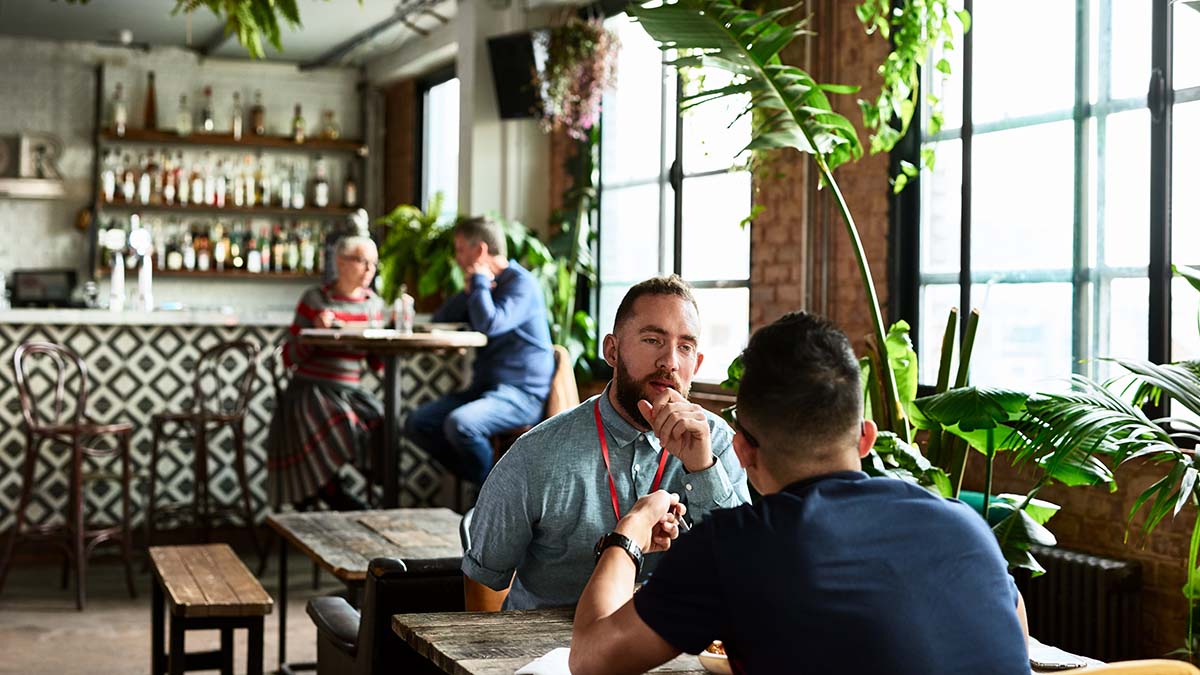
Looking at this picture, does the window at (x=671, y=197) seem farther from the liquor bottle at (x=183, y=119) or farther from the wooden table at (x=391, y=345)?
the liquor bottle at (x=183, y=119)

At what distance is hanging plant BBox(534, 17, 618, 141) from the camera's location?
7.09 meters

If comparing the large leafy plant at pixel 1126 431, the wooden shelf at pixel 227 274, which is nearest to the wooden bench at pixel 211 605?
the large leafy plant at pixel 1126 431

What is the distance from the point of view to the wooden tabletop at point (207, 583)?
3.57 metres

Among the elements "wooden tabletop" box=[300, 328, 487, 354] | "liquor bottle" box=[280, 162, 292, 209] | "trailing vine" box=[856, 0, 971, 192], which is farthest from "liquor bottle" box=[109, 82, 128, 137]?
"trailing vine" box=[856, 0, 971, 192]

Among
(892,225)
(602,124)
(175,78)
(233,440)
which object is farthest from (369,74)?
(892,225)

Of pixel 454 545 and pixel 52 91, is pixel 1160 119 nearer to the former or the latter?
pixel 454 545

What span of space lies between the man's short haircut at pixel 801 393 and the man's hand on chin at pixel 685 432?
0.48m

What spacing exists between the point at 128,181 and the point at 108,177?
0.14 m

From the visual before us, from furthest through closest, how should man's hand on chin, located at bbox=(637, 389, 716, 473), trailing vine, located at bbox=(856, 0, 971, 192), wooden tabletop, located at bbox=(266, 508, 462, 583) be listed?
trailing vine, located at bbox=(856, 0, 971, 192) → wooden tabletop, located at bbox=(266, 508, 462, 583) → man's hand on chin, located at bbox=(637, 389, 716, 473)

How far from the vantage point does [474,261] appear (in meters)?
6.04

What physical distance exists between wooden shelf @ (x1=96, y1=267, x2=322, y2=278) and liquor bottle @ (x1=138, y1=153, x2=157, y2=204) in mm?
527

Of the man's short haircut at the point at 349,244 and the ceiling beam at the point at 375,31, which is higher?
the ceiling beam at the point at 375,31

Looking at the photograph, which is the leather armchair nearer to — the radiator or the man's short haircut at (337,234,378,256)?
the radiator

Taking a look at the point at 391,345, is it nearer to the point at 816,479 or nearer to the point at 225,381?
the point at 225,381
